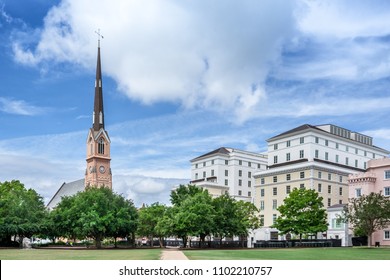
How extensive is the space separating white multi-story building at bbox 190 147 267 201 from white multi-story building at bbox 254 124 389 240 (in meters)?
8.29

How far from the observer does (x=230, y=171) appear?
79.0m

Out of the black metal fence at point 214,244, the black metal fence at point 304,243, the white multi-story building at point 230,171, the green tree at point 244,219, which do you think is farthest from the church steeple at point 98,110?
the black metal fence at point 304,243

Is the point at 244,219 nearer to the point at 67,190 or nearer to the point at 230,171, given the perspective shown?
the point at 230,171

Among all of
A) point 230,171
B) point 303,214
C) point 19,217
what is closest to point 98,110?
point 230,171

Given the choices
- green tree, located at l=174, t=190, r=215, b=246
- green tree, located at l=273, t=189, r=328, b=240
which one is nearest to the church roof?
green tree, located at l=273, t=189, r=328, b=240

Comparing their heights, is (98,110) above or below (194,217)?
above

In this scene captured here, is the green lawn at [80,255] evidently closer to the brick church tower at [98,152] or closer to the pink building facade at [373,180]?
the pink building facade at [373,180]

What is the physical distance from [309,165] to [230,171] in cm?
1831

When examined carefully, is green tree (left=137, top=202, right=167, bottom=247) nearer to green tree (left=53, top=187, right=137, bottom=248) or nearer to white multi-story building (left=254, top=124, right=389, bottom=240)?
green tree (left=53, top=187, right=137, bottom=248)

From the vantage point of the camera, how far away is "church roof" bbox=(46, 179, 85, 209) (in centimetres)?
10890

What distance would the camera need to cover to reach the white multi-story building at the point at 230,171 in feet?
256

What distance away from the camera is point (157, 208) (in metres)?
60.3

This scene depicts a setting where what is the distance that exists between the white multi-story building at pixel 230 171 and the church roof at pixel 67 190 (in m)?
35.2
